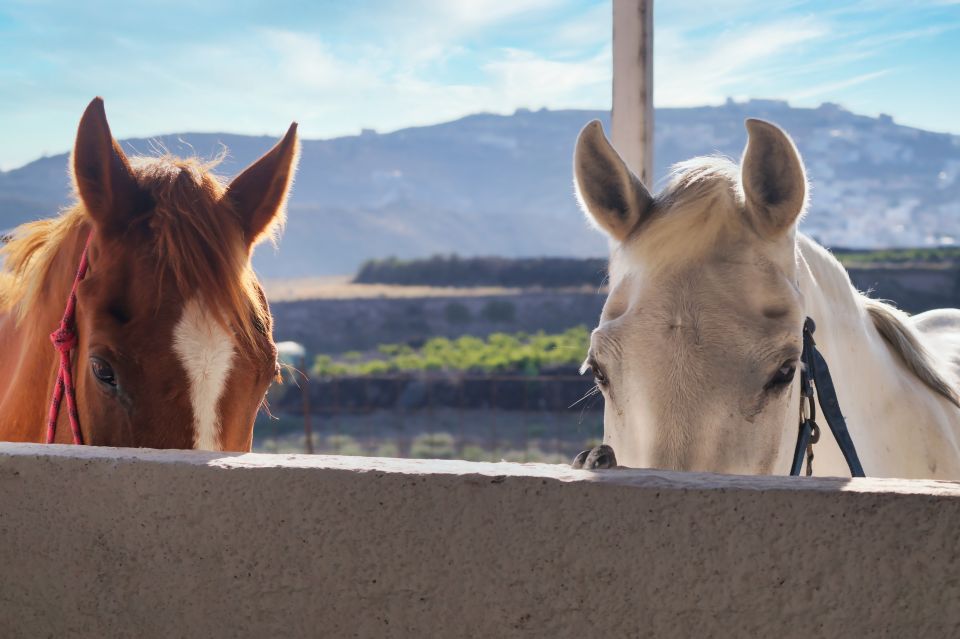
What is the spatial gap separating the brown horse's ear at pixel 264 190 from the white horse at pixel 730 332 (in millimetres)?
935

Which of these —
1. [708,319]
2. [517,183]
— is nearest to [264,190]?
[708,319]

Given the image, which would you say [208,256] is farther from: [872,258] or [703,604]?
[872,258]

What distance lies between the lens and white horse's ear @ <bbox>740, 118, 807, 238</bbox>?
5.83 ft

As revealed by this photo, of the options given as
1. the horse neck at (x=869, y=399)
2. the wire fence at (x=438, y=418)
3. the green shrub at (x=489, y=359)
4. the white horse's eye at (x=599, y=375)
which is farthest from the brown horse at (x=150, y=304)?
the green shrub at (x=489, y=359)

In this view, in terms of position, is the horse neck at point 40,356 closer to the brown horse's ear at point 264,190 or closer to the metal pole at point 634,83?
the brown horse's ear at point 264,190

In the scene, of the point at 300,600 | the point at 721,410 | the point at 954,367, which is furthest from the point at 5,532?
the point at 954,367

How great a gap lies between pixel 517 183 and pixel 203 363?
427 feet

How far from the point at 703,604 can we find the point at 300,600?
2.31ft

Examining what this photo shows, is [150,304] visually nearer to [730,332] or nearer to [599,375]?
[599,375]

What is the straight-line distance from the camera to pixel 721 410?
5.25 feet

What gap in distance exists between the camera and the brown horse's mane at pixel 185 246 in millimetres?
1854

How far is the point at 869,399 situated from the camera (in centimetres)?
219

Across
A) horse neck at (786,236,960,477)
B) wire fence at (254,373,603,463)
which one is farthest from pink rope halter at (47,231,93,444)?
wire fence at (254,373,603,463)

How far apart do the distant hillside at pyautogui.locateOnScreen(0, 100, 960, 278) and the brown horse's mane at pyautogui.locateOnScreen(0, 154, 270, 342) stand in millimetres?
65122
